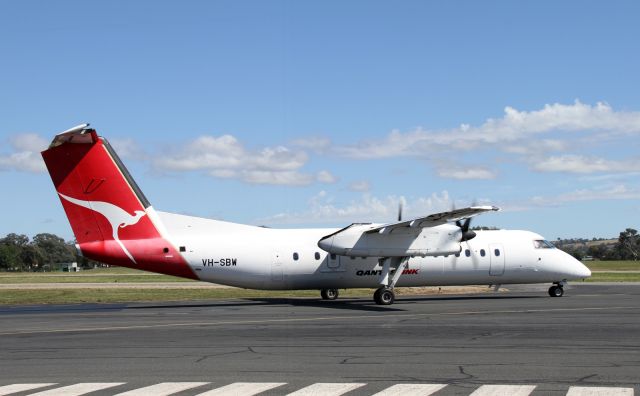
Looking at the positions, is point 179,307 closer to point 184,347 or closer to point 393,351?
point 184,347

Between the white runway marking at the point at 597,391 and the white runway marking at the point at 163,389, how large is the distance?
5221 millimetres

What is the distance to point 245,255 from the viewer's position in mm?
29312


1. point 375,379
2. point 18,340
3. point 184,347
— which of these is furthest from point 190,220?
point 375,379

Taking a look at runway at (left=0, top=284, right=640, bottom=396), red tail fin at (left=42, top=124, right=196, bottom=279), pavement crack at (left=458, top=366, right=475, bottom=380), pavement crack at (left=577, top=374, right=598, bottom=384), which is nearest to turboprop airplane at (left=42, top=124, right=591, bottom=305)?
red tail fin at (left=42, top=124, right=196, bottom=279)

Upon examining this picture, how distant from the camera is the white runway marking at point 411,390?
401 inches

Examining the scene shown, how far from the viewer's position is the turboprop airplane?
27281mm

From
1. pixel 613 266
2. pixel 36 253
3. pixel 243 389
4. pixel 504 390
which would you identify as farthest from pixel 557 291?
pixel 36 253

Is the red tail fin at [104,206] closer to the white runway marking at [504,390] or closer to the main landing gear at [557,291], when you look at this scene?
the main landing gear at [557,291]

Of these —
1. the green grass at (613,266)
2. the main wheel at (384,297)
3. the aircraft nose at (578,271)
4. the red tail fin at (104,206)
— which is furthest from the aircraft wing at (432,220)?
the green grass at (613,266)

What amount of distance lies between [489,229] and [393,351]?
2100cm

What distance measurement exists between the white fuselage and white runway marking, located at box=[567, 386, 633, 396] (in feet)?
64.8

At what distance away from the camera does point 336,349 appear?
15391 millimetres

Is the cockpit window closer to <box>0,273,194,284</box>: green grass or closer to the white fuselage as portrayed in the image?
the white fuselage

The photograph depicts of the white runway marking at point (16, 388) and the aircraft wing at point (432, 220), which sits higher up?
the aircraft wing at point (432, 220)
